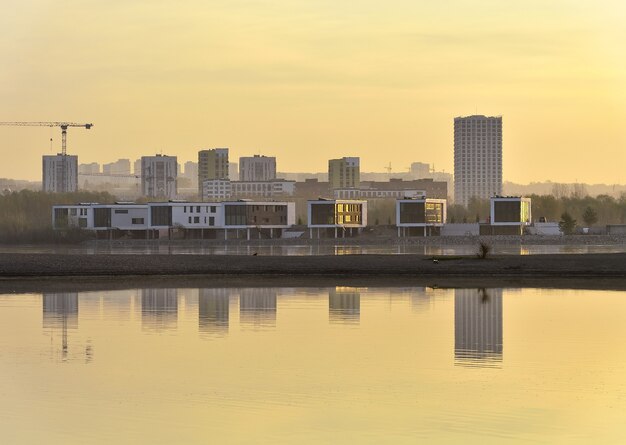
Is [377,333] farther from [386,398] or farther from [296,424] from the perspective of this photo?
[296,424]

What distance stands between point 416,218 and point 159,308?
129 m

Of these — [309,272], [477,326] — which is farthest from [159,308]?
[309,272]

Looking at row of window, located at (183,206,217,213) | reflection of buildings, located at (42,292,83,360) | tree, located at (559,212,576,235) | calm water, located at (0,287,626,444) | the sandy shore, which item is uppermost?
row of window, located at (183,206,217,213)

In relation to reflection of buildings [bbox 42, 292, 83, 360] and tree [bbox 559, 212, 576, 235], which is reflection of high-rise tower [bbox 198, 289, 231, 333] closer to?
reflection of buildings [bbox 42, 292, 83, 360]

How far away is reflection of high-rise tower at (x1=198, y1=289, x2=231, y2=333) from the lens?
39.0 m

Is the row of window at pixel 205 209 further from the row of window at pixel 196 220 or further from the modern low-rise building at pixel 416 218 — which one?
the modern low-rise building at pixel 416 218

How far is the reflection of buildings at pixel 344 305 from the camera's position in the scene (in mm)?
41938

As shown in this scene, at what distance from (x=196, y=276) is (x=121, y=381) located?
37950 millimetres

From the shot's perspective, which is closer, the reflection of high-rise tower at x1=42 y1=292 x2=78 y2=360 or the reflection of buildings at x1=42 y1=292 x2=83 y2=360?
the reflection of buildings at x1=42 y1=292 x2=83 y2=360

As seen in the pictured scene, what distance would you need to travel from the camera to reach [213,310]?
1770 inches

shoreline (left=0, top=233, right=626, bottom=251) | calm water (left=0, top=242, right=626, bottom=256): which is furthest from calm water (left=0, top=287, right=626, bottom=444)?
shoreline (left=0, top=233, right=626, bottom=251)

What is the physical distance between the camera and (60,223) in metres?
178

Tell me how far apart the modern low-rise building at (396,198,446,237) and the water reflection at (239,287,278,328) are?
11661 centimetres

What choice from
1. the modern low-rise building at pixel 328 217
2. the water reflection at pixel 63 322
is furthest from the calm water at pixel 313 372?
the modern low-rise building at pixel 328 217
